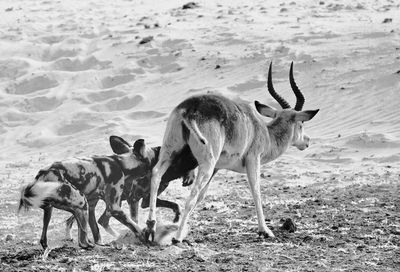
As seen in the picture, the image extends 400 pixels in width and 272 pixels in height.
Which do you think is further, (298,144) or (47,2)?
(47,2)

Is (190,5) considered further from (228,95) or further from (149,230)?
(149,230)

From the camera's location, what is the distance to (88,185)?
9.02 m

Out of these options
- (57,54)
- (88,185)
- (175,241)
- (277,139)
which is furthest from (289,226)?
(57,54)

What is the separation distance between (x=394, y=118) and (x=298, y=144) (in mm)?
7185

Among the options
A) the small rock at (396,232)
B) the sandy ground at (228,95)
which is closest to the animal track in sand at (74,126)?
the sandy ground at (228,95)

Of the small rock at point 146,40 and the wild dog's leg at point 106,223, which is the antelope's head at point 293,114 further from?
the small rock at point 146,40

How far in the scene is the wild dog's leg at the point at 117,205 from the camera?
9.08 m

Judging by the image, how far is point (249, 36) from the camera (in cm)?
2455

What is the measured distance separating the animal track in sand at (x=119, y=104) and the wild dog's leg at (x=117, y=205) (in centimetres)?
1126

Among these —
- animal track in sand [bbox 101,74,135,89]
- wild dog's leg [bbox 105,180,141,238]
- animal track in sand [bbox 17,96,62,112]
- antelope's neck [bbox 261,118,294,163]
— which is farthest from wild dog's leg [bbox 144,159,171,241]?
animal track in sand [bbox 101,74,135,89]

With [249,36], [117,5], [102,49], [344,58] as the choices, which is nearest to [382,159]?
[344,58]

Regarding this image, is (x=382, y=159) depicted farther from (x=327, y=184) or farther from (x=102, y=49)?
(x=102, y=49)

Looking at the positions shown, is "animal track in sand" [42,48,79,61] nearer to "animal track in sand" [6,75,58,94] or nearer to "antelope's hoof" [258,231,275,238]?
"animal track in sand" [6,75,58,94]

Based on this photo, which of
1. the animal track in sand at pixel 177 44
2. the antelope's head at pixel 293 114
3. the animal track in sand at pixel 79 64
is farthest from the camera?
the animal track in sand at pixel 177 44
